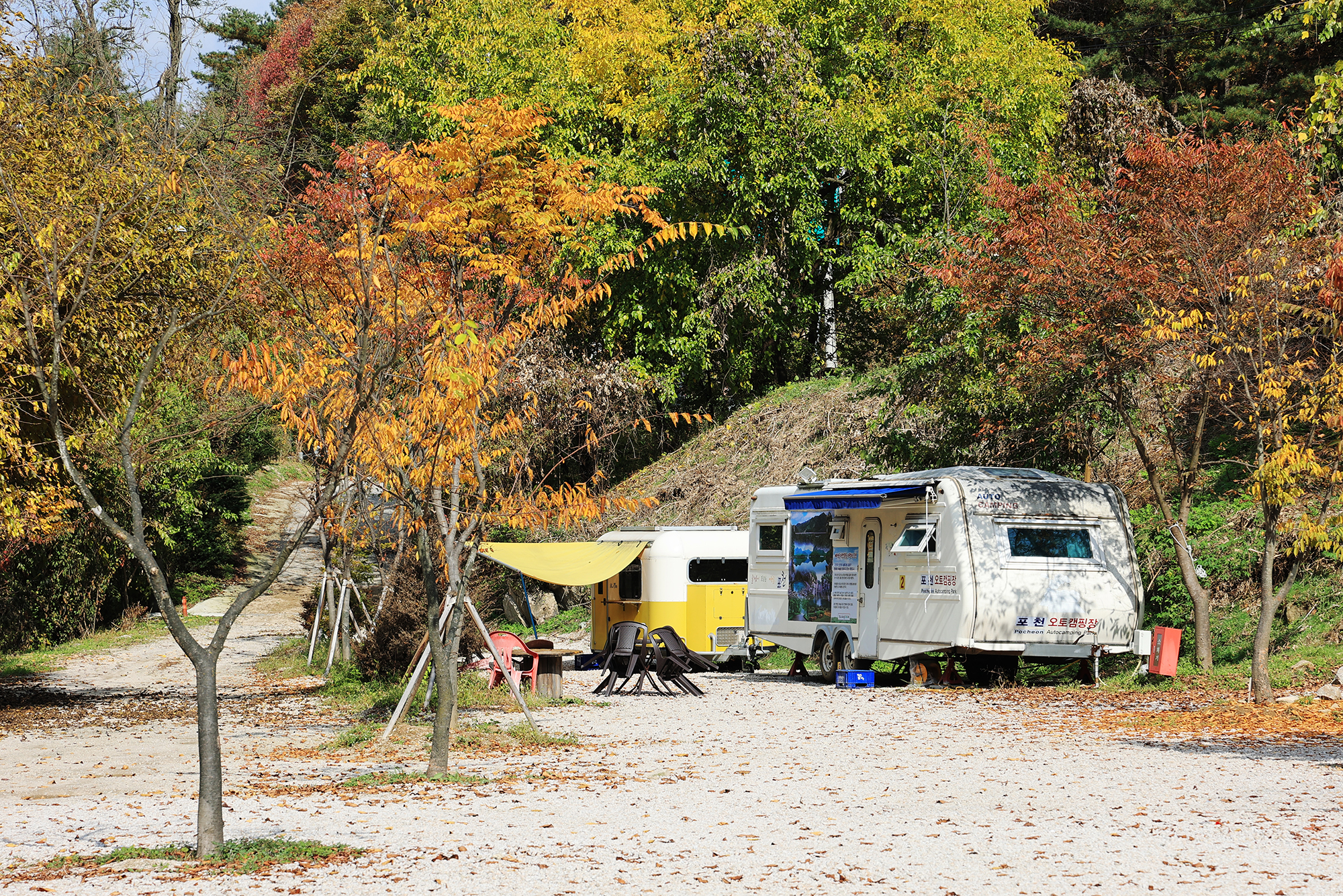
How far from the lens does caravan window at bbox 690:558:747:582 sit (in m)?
22.3

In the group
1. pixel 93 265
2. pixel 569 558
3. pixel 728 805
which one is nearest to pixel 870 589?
pixel 569 558

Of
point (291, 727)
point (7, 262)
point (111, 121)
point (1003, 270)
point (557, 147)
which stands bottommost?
point (291, 727)

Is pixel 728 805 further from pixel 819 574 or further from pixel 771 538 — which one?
pixel 771 538

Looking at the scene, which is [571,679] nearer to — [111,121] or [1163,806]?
[111,121]

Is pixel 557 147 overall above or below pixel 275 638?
above

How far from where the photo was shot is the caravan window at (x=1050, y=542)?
56.8 ft

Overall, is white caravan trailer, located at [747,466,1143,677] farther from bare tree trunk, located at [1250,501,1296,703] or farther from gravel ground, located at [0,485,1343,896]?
bare tree trunk, located at [1250,501,1296,703]

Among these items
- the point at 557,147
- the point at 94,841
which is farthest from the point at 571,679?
the point at 557,147

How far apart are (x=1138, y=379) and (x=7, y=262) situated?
49.9ft

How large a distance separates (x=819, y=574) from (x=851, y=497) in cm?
187

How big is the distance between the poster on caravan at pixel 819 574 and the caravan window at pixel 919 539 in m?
1.14

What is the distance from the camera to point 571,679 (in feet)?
67.8

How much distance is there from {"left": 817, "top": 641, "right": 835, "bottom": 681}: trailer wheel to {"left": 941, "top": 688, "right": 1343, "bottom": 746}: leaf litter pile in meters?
2.80

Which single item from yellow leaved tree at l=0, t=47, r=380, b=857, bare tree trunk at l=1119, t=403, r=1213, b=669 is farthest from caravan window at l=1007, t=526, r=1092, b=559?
yellow leaved tree at l=0, t=47, r=380, b=857
